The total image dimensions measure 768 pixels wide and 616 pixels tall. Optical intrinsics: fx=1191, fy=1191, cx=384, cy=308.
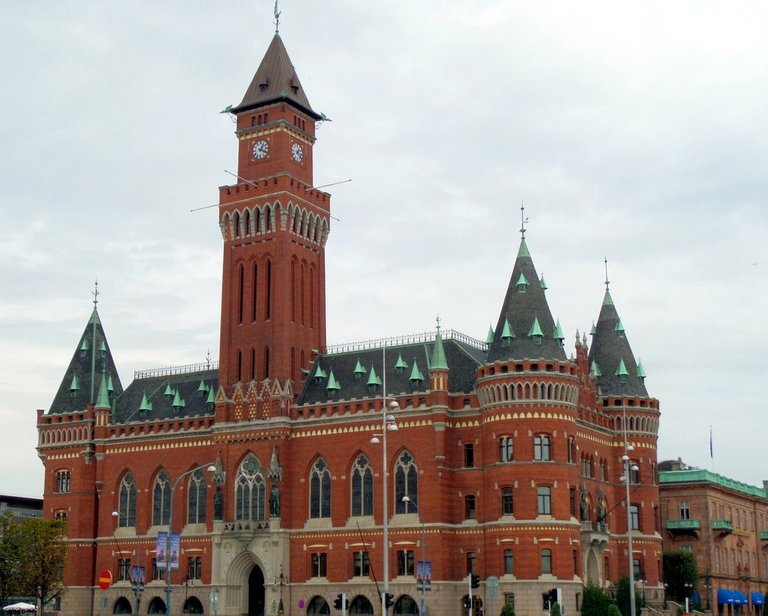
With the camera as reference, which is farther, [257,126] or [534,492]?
[257,126]

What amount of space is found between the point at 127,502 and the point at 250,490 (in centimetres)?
1456

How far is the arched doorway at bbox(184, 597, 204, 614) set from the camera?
100m

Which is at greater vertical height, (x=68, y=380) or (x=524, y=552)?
(x=68, y=380)

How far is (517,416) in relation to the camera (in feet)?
289

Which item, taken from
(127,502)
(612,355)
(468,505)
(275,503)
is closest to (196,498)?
(127,502)

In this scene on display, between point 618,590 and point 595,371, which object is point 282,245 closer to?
point 595,371

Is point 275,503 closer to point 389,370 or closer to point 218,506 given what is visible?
point 218,506

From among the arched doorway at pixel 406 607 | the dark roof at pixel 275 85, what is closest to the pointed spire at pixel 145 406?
the dark roof at pixel 275 85

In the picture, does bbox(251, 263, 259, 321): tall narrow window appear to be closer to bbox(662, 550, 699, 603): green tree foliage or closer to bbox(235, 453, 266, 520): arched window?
bbox(235, 453, 266, 520): arched window

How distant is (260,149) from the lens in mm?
105875

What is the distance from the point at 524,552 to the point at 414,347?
21132 millimetres

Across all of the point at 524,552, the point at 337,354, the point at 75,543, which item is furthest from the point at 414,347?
the point at 75,543

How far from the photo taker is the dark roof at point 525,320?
3514 inches

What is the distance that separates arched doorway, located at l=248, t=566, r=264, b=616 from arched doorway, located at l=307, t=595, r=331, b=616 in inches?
227
